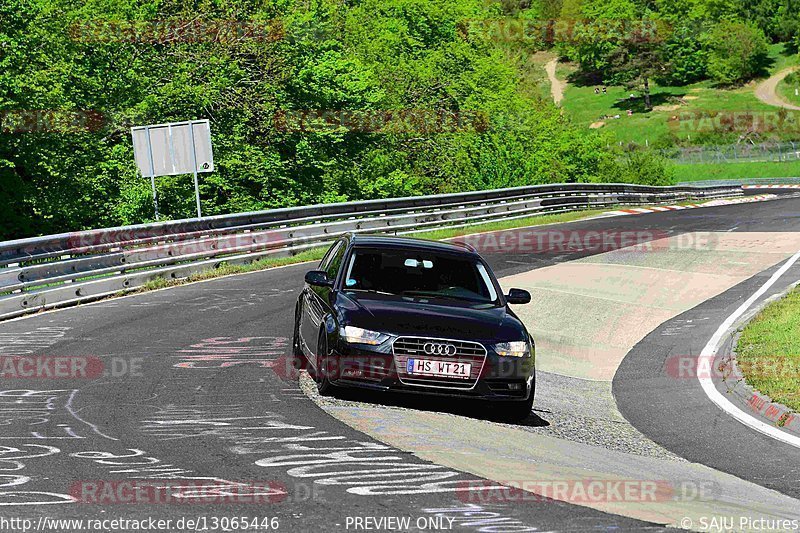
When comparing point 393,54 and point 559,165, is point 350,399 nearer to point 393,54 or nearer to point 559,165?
point 393,54

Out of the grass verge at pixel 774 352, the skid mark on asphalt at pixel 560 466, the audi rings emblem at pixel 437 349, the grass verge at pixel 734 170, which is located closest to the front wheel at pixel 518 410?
the skid mark on asphalt at pixel 560 466

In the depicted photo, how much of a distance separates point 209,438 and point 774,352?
28.8ft

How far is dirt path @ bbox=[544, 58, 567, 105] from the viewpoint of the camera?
167125 mm

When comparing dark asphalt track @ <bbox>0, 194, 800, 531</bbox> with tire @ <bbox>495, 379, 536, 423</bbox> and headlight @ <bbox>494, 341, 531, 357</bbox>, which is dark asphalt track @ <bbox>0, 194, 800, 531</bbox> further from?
headlight @ <bbox>494, 341, 531, 357</bbox>

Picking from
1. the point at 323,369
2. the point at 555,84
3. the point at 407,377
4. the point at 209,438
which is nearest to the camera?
the point at 209,438

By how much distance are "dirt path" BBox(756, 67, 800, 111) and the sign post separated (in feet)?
402

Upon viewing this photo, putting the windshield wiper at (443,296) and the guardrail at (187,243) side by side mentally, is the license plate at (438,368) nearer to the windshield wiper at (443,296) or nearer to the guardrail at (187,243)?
the windshield wiper at (443,296)

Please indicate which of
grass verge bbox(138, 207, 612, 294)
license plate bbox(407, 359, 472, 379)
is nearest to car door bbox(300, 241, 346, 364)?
license plate bbox(407, 359, 472, 379)

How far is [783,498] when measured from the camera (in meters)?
8.06

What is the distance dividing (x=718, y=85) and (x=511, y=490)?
513 ft

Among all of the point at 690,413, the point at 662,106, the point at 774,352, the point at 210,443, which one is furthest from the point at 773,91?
the point at 210,443

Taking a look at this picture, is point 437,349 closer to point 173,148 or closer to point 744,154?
point 173,148

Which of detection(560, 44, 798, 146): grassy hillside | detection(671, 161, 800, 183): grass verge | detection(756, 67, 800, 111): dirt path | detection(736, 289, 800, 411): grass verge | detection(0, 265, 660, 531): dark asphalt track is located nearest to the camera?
detection(0, 265, 660, 531): dark asphalt track

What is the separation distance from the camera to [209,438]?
858cm
